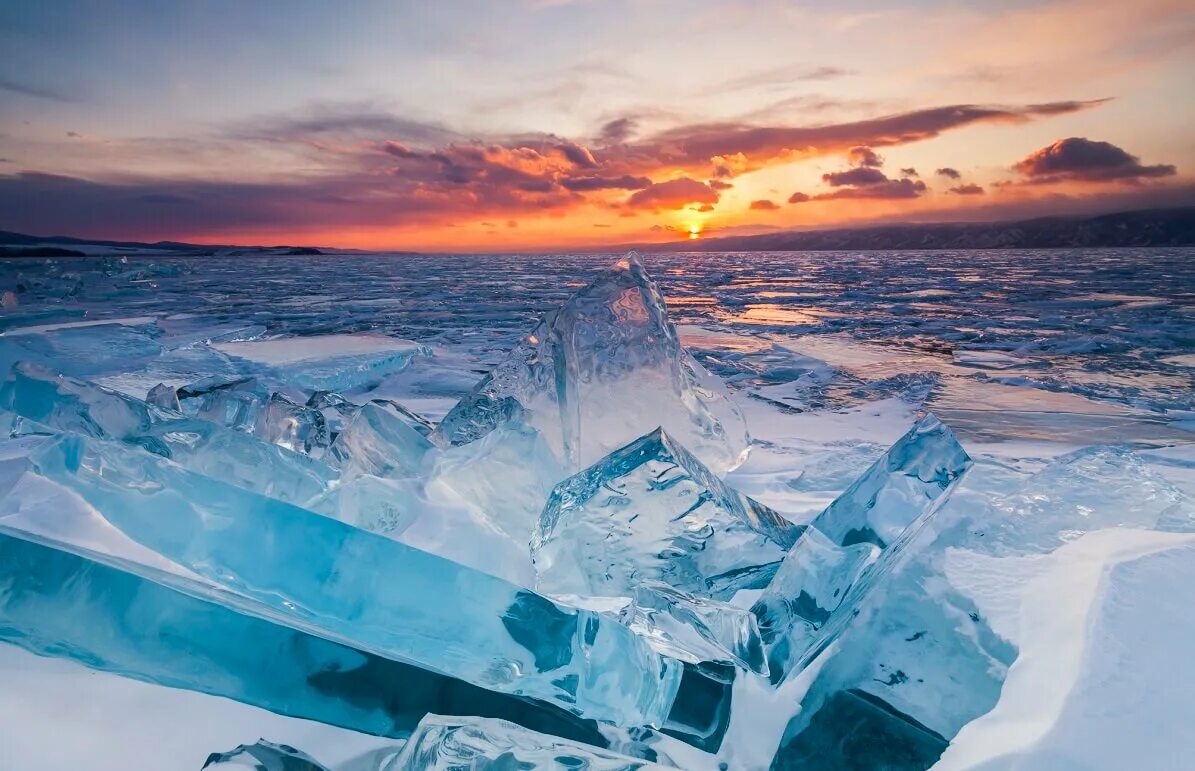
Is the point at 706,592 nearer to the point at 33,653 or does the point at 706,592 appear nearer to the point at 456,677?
Result: the point at 456,677

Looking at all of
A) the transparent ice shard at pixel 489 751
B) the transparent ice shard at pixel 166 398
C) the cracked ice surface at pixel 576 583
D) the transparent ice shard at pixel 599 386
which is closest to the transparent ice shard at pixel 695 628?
the cracked ice surface at pixel 576 583

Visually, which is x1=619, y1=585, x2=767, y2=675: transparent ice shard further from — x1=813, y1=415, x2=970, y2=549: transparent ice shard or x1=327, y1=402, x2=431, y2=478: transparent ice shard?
x1=327, y1=402, x2=431, y2=478: transparent ice shard

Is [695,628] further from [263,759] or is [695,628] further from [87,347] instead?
[87,347]

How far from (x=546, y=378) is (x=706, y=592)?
0.89 meters

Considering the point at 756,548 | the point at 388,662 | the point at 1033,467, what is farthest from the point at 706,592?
the point at 1033,467

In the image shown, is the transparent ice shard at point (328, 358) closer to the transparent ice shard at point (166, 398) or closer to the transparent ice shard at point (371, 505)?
the transparent ice shard at point (166, 398)

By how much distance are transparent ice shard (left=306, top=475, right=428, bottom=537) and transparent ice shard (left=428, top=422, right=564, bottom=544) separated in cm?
9

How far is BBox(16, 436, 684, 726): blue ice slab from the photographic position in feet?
2.86

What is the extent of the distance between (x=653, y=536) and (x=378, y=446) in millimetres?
897

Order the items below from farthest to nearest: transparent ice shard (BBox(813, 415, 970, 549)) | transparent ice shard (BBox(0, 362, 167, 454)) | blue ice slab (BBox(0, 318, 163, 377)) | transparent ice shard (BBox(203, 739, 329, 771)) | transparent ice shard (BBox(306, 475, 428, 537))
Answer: blue ice slab (BBox(0, 318, 163, 377)) < transparent ice shard (BBox(0, 362, 167, 454)) < transparent ice shard (BBox(306, 475, 428, 537)) < transparent ice shard (BBox(813, 415, 970, 549)) < transparent ice shard (BBox(203, 739, 329, 771))

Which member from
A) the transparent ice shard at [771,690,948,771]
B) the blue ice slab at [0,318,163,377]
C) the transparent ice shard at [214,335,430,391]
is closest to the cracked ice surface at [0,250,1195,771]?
the transparent ice shard at [771,690,948,771]

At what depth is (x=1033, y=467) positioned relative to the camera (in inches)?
85.0

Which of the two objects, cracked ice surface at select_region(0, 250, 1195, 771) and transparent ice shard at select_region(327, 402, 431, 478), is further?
transparent ice shard at select_region(327, 402, 431, 478)

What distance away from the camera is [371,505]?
4.87 feet
